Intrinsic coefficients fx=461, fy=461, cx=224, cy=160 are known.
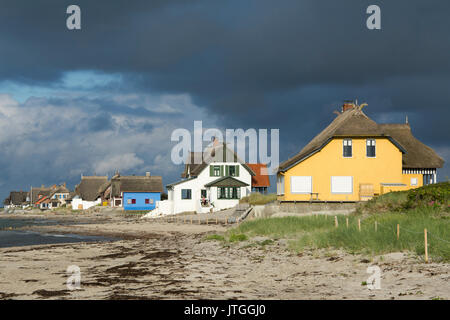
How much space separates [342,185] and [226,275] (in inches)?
952

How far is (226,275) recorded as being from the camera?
16.5 m

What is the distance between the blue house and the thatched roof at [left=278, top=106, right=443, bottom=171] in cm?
4383

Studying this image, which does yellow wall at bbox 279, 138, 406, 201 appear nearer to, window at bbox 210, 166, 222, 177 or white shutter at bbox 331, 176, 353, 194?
white shutter at bbox 331, 176, 353, 194

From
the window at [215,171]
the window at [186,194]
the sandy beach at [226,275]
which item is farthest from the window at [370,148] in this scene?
the window at [186,194]

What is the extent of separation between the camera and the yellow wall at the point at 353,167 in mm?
38500

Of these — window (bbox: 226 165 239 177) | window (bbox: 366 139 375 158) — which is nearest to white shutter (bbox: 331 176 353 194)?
window (bbox: 366 139 375 158)

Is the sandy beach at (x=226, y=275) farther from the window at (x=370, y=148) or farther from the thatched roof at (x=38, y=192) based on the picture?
the thatched roof at (x=38, y=192)

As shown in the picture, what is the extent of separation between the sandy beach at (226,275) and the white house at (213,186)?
3295 centimetres

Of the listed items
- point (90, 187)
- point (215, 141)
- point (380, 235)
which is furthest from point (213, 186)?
point (90, 187)

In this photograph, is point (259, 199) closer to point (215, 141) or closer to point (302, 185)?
point (302, 185)

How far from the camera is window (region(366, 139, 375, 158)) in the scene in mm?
38812
